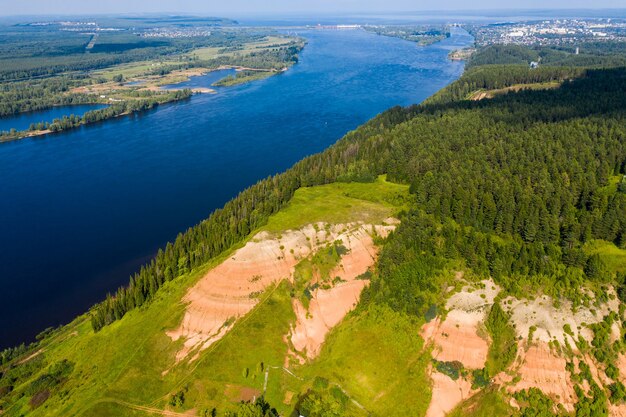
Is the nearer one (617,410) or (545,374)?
(617,410)

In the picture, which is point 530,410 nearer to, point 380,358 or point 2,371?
point 380,358

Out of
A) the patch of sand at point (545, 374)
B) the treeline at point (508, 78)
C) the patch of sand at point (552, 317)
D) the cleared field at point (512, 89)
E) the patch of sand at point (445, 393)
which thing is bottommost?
the patch of sand at point (445, 393)

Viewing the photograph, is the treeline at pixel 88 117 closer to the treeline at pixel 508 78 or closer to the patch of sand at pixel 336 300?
the treeline at pixel 508 78

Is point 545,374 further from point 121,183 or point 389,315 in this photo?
point 121,183

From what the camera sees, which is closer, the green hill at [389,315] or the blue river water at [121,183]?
the green hill at [389,315]

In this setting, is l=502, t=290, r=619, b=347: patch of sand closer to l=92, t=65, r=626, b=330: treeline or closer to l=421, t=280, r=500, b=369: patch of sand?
l=421, t=280, r=500, b=369: patch of sand

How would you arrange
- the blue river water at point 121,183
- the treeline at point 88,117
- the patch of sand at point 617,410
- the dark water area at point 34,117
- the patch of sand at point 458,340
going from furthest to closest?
the dark water area at point 34,117, the treeline at point 88,117, the blue river water at point 121,183, the patch of sand at point 458,340, the patch of sand at point 617,410

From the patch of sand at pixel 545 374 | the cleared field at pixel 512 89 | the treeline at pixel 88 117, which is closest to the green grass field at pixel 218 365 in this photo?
the patch of sand at pixel 545 374

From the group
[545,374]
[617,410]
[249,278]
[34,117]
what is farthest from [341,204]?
[34,117]
